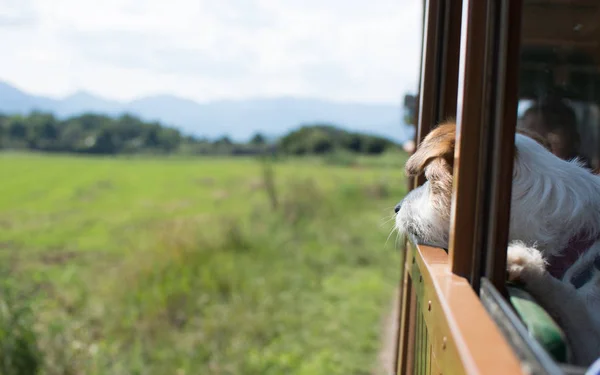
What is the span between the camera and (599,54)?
4121mm

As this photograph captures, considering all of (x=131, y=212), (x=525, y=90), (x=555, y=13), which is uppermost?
(x=555, y=13)

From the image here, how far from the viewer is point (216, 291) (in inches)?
327

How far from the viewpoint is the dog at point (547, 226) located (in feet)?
4.69

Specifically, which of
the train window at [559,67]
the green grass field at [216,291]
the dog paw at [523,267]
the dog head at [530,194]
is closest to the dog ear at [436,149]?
the dog head at [530,194]

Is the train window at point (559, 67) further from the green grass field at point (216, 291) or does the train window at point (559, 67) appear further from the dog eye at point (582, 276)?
the dog eye at point (582, 276)

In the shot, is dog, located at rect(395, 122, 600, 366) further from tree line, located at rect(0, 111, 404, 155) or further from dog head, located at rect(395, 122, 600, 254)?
tree line, located at rect(0, 111, 404, 155)

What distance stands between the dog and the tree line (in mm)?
35973

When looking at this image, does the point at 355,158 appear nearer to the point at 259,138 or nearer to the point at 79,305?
the point at 259,138

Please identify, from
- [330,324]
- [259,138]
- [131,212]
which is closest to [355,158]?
[259,138]

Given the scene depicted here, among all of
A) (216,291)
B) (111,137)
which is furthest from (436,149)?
(111,137)

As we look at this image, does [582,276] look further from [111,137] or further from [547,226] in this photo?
[111,137]

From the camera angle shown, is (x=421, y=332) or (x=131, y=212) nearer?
(x=421, y=332)

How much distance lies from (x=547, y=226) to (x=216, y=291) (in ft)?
23.0

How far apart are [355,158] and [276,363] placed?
2615 centimetres
